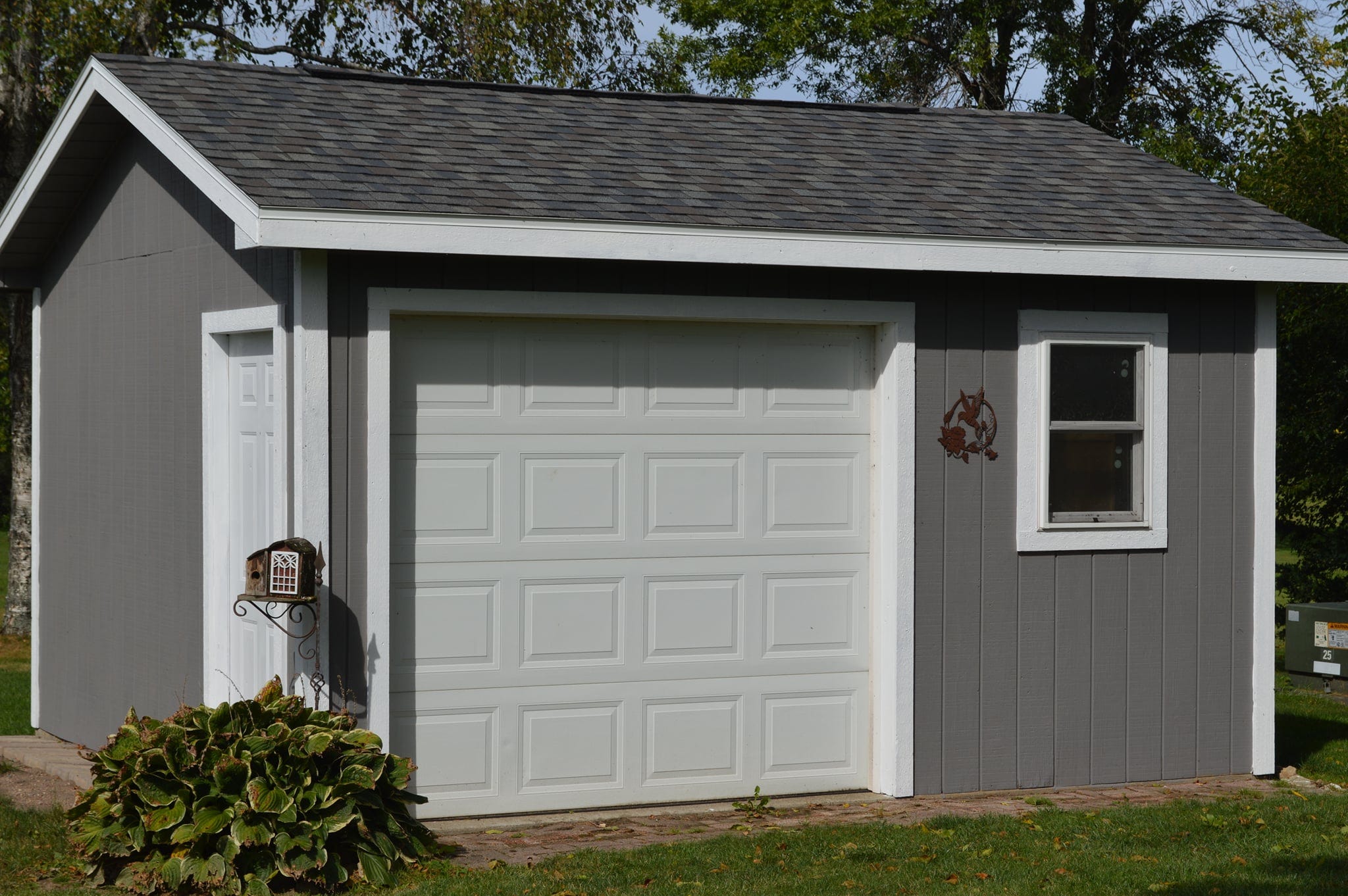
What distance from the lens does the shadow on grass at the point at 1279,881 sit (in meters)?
5.77

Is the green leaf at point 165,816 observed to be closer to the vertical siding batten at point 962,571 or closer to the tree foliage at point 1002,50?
the vertical siding batten at point 962,571

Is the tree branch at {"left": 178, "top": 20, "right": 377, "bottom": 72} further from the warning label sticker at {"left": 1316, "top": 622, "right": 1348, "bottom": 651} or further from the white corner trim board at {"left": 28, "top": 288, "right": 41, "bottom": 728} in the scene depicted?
the warning label sticker at {"left": 1316, "top": 622, "right": 1348, "bottom": 651}

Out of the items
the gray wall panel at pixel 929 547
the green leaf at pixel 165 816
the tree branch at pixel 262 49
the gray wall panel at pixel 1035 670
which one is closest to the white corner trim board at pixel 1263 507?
the gray wall panel at pixel 1035 670

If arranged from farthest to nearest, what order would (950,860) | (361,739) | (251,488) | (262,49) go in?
(262,49) → (251,488) → (950,860) → (361,739)

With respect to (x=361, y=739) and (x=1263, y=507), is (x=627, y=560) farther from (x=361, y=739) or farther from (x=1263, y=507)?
(x=1263, y=507)

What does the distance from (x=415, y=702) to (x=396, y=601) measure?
455mm

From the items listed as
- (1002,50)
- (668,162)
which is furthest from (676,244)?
(1002,50)

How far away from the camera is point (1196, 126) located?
23.7 metres

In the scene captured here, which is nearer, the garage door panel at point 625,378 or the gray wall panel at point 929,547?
the garage door panel at point 625,378

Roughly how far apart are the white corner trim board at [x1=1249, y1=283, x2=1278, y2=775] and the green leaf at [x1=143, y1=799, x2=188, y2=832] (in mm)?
→ 5329

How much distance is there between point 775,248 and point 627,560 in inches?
63.0

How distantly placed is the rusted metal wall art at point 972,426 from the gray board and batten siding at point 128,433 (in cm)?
315

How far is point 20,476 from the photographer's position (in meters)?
14.6

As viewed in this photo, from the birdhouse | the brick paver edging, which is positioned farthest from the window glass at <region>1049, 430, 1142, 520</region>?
the brick paver edging
